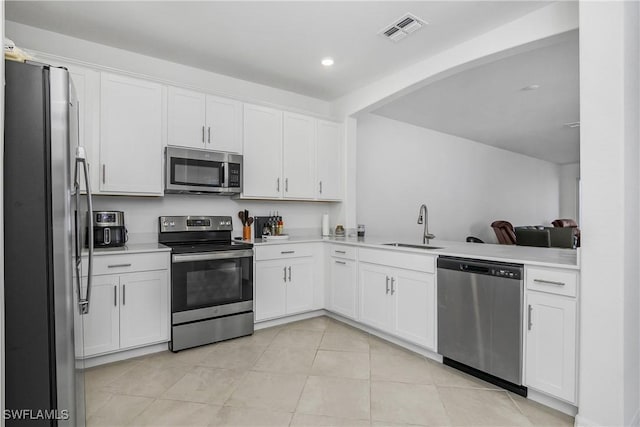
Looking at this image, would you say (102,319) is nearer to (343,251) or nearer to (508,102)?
(343,251)

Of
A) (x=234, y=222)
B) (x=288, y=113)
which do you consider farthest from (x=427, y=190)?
(x=234, y=222)

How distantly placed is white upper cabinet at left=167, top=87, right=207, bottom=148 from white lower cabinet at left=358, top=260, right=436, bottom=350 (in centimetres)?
197

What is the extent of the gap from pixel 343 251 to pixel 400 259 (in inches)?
30.2

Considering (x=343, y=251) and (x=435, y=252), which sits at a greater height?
(x=435, y=252)

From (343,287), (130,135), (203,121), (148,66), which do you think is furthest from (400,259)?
(148,66)

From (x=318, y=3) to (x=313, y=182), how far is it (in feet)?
6.47

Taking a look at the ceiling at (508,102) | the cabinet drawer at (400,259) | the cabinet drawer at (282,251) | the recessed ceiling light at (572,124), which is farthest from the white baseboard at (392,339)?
the recessed ceiling light at (572,124)

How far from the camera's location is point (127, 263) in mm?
2701

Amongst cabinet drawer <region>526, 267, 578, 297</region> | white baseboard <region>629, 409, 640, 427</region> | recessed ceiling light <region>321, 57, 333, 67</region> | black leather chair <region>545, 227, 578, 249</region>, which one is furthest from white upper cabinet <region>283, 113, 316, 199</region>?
black leather chair <region>545, 227, 578, 249</region>

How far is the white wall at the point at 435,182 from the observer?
194 inches

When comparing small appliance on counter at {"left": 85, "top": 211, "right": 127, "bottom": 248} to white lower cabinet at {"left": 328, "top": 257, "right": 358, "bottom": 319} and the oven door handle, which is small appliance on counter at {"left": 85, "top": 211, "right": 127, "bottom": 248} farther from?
white lower cabinet at {"left": 328, "top": 257, "right": 358, "bottom": 319}

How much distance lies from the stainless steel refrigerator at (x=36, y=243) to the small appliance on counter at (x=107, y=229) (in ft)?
4.80

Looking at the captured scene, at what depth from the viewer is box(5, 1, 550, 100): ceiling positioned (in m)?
2.49

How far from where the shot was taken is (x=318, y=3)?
2.44 metres
